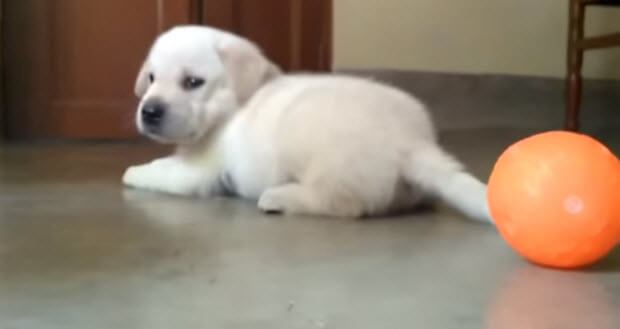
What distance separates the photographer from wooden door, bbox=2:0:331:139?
2.88 m

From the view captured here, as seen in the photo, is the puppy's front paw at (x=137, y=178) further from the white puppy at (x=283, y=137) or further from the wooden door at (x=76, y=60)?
the wooden door at (x=76, y=60)

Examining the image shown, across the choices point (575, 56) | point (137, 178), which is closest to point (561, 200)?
point (137, 178)

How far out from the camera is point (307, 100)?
1646 mm

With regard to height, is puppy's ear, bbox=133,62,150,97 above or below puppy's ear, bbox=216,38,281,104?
below

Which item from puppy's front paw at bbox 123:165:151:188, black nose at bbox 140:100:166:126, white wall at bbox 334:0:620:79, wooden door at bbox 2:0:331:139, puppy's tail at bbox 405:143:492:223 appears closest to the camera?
puppy's tail at bbox 405:143:492:223

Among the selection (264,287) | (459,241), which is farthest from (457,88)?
(264,287)

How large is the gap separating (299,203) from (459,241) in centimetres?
31

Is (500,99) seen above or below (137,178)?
below

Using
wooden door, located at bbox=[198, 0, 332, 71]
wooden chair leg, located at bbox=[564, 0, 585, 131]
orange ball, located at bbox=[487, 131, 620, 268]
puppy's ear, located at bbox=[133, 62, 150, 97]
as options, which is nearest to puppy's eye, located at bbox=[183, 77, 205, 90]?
puppy's ear, located at bbox=[133, 62, 150, 97]

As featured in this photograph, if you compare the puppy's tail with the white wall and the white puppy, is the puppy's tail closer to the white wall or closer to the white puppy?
the white puppy

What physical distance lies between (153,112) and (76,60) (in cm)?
127

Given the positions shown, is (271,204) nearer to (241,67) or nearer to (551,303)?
(241,67)

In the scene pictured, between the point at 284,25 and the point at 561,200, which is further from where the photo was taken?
the point at 284,25

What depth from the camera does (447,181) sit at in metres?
1.44
